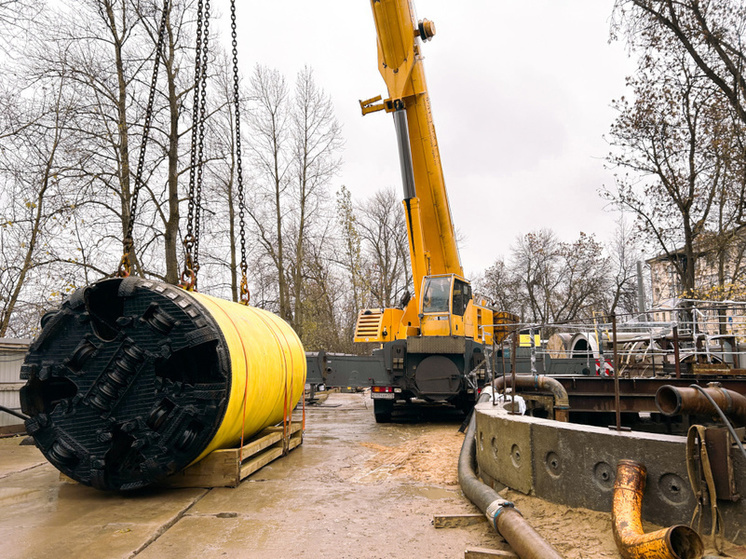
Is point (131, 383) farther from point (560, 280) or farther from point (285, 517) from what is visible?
point (560, 280)

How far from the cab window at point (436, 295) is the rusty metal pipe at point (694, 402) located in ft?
25.7

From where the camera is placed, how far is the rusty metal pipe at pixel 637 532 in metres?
3.51

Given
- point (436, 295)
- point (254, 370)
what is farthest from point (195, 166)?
point (436, 295)

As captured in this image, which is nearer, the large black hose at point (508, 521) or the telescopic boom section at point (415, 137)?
the large black hose at point (508, 521)

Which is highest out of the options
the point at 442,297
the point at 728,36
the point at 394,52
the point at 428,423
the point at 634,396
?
the point at 728,36

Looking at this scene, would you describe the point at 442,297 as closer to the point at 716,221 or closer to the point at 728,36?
the point at 728,36

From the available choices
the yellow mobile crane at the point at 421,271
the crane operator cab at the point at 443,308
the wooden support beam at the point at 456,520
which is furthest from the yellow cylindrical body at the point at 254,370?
the crane operator cab at the point at 443,308

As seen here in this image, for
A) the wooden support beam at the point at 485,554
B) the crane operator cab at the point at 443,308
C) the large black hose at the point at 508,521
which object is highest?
the crane operator cab at the point at 443,308

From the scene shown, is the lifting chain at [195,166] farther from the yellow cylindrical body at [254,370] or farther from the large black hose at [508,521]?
the large black hose at [508,521]

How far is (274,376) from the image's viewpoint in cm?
817

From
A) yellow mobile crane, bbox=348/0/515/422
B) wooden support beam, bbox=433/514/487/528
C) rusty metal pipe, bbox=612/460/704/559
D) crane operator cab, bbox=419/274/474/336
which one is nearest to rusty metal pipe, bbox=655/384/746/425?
rusty metal pipe, bbox=612/460/704/559

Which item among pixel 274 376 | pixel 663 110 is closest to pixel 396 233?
pixel 663 110

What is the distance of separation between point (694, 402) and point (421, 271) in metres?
8.89

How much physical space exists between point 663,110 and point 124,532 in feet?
78.3
